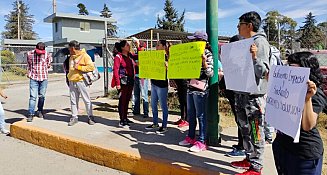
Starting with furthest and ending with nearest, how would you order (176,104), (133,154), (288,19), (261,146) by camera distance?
(288,19) → (176,104) → (133,154) → (261,146)

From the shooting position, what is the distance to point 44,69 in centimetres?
683

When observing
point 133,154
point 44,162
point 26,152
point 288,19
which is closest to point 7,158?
point 26,152

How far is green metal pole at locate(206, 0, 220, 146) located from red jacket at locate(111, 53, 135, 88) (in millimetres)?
2012

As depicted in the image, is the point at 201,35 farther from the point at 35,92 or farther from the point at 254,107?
the point at 35,92

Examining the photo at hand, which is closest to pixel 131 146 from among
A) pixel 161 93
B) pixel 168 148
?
pixel 168 148

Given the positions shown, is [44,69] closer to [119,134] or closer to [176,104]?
[119,134]

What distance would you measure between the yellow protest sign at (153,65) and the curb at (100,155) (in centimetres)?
154

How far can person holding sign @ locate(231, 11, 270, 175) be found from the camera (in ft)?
10.2

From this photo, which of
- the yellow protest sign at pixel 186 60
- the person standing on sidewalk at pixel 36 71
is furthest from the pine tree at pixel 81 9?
the yellow protest sign at pixel 186 60

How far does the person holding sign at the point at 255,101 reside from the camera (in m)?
3.10

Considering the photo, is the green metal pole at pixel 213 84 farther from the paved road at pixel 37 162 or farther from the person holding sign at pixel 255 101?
the paved road at pixel 37 162

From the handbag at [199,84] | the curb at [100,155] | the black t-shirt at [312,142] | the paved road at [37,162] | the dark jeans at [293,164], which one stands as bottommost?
the paved road at [37,162]

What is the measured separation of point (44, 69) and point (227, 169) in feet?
16.2

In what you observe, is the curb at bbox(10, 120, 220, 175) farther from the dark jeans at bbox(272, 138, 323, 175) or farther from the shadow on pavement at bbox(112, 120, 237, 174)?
the dark jeans at bbox(272, 138, 323, 175)
